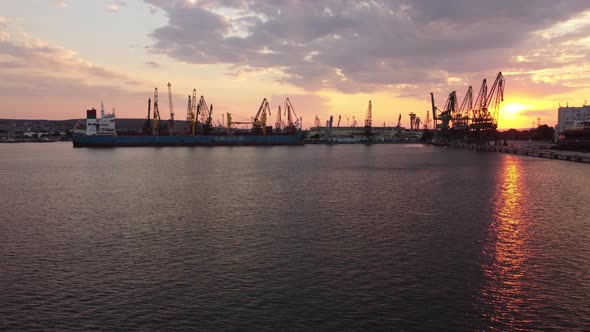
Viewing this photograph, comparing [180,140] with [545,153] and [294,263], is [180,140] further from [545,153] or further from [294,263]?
[294,263]

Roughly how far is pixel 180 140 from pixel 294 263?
553 feet

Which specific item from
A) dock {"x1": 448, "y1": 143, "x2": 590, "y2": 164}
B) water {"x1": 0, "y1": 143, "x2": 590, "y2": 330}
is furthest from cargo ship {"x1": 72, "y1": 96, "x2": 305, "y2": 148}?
water {"x1": 0, "y1": 143, "x2": 590, "y2": 330}

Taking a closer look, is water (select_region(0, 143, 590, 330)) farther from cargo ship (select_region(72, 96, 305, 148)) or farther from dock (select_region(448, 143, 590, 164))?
cargo ship (select_region(72, 96, 305, 148))

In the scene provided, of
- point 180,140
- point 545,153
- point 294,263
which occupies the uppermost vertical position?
point 180,140

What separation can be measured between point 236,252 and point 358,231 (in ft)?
29.4

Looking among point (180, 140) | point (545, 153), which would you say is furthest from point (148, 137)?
point (545, 153)

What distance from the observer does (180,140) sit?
18225 centimetres

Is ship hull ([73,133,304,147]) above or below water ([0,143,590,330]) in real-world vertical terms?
above

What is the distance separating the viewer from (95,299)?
680 inches

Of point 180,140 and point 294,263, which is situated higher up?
point 180,140

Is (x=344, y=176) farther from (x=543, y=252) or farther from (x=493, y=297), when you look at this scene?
(x=493, y=297)

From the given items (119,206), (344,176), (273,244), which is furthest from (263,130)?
(273,244)

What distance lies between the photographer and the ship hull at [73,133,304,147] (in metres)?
168

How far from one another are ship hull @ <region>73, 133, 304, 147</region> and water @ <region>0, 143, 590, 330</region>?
133746 mm
